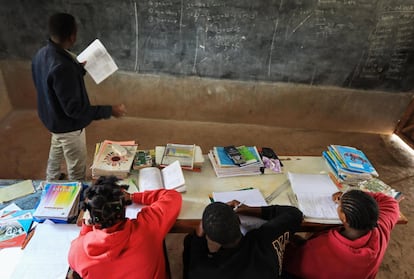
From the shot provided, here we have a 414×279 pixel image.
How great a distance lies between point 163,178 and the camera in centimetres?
185

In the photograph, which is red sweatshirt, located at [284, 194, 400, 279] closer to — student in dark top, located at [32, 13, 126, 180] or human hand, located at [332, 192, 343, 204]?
human hand, located at [332, 192, 343, 204]

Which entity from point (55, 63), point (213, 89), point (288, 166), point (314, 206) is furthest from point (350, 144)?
point (55, 63)

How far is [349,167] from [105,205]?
1.49 meters

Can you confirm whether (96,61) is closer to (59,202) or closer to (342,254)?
(59,202)

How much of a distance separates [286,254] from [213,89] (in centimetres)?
233

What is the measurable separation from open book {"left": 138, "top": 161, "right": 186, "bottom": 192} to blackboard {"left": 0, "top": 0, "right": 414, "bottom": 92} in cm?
193

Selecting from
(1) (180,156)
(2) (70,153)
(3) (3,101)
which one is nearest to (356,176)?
(1) (180,156)

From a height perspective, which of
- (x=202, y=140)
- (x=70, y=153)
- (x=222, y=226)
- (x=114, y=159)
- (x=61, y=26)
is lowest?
(x=202, y=140)

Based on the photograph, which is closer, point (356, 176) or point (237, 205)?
point (237, 205)

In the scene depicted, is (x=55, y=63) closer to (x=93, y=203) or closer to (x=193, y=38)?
(x=93, y=203)

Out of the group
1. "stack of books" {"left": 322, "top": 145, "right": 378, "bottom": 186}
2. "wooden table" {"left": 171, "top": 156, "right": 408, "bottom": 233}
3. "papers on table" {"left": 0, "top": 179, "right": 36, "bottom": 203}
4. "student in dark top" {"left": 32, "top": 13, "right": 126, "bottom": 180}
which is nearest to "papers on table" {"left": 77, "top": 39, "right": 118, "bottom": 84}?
"student in dark top" {"left": 32, "top": 13, "right": 126, "bottom": 180}

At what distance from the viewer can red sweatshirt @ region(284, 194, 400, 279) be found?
4.57ft

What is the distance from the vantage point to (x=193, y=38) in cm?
337

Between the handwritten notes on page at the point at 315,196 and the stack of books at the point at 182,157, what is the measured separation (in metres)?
0.58
